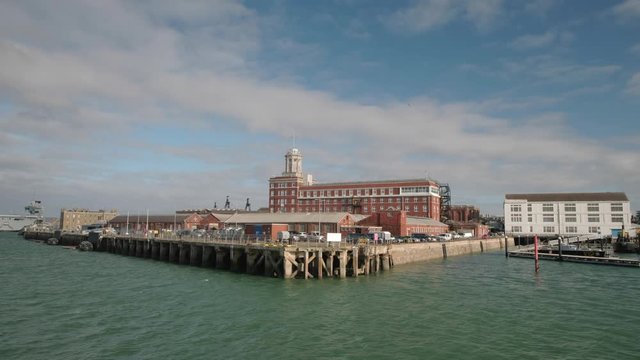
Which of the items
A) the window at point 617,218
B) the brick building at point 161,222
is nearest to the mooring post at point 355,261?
the brick building at point 161,222

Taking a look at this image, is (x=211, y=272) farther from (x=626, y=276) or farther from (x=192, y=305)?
(x=626, y=276)

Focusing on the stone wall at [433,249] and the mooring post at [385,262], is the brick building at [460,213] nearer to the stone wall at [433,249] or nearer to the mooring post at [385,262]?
the stone wall at [433,249]

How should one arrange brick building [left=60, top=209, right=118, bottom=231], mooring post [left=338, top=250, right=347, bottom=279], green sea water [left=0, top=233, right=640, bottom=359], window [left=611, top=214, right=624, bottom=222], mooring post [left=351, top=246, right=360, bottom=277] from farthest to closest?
brick building [left=60, top=209, right=118, bottom=231], window [left=611, top=214, right=624, bottom=222], mooring post [left=351, top=246, right=360, bottom=277], mooring post [left=338, top=250, right=347, bottom=279], green sea water [left=0, top=233, right=640, bottom=359]

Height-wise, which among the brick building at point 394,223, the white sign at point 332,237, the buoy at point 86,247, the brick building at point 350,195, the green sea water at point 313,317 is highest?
the brick building at point 350,195

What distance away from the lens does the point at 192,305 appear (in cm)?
3145

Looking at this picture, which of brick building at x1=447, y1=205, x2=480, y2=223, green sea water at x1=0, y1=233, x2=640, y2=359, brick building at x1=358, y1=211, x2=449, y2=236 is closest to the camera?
green sea water at x1=0, y1=233, x2=640, y2=359

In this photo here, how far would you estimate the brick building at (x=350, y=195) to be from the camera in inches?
4840

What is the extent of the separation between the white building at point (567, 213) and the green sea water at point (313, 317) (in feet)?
323

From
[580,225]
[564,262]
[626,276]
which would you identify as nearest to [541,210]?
[580,225]

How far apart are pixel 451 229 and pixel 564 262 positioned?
61528 mm

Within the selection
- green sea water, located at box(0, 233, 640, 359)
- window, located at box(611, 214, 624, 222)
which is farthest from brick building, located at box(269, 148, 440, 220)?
green sea water, located at box(0, 233, 640, 359)

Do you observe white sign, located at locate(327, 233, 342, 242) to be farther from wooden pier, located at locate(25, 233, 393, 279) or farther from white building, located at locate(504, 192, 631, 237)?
white building, located at locate(504, 192, 631, 237)

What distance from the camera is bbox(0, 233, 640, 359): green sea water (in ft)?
71.3

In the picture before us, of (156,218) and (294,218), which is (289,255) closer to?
(294,218)
